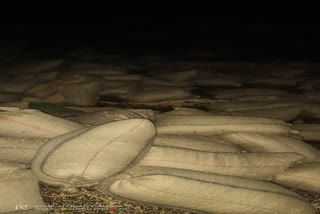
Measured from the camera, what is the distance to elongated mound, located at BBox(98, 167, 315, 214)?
3.73ft

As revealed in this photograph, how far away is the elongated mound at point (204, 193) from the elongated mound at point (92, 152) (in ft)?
0.16

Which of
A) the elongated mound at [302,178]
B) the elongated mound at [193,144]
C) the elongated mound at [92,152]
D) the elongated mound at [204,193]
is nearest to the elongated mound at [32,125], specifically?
the elongated mound at [92,152]

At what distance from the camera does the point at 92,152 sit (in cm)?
129

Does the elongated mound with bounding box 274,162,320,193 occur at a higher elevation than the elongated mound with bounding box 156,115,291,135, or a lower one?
lower

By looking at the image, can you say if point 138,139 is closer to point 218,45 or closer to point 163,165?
point 163,165

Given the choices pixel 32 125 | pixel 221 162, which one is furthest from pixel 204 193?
pixel 32 125

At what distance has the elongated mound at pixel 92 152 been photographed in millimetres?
1226

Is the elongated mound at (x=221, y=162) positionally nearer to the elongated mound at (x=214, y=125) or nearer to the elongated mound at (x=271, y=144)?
the elongated mound at (x=271, y=144)

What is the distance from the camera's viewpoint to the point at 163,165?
135 cm

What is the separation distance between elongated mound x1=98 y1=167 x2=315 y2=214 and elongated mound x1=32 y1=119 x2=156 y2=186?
48mm

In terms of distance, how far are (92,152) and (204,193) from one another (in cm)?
33

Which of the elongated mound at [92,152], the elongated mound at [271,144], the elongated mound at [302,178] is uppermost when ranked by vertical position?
the elongated mound at [92,152]

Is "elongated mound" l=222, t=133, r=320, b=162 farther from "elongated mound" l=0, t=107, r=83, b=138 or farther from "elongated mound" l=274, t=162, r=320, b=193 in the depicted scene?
"elongated mound" l=0, t=107, r=83, b=138

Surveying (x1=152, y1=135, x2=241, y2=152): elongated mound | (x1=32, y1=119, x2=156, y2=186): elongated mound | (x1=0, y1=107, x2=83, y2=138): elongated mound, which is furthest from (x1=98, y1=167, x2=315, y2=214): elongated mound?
(x1=0, y1=107, x2=83, y2=138): elongated mound
